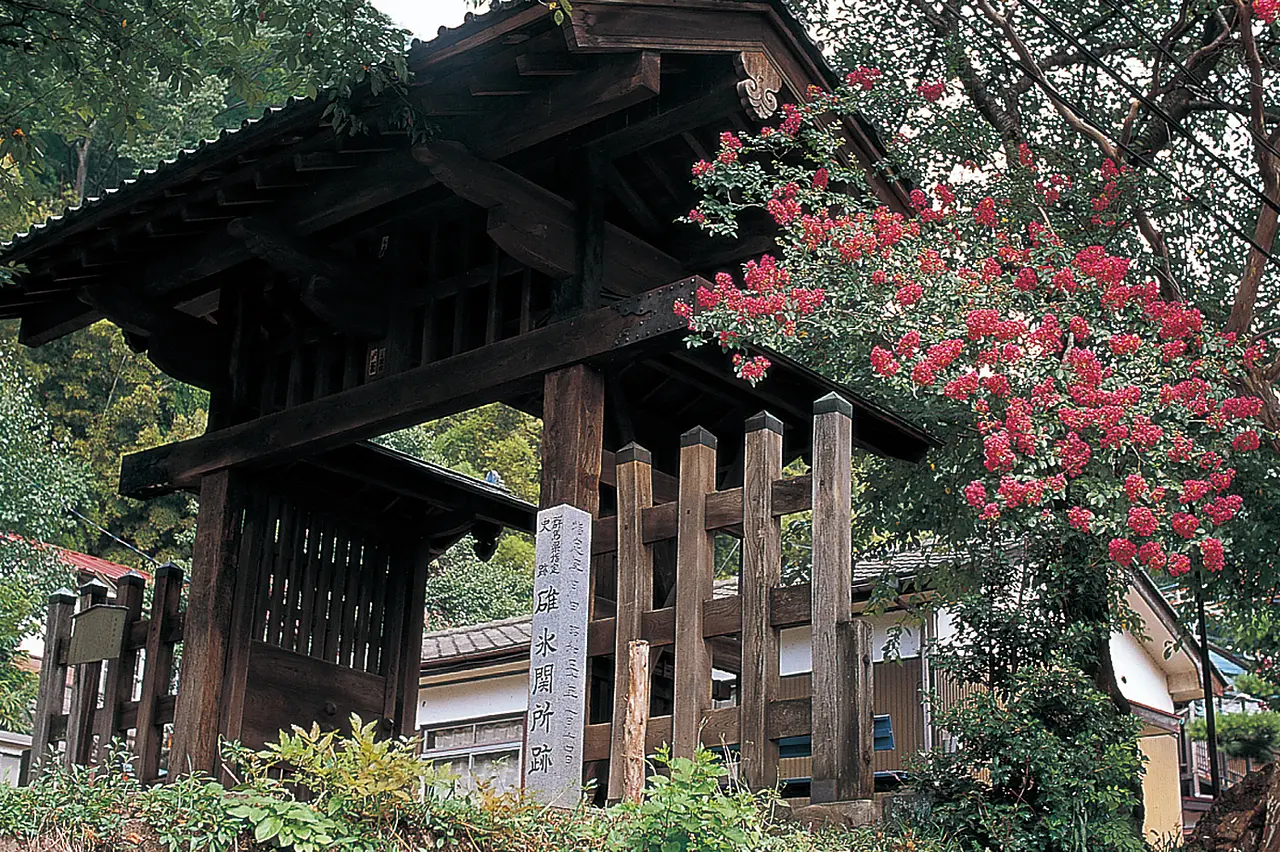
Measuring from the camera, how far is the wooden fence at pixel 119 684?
9477 mm

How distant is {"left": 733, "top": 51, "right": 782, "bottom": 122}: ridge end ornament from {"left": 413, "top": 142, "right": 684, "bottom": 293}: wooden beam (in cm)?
136

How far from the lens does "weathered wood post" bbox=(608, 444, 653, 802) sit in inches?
262

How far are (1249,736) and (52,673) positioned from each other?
22.8 m

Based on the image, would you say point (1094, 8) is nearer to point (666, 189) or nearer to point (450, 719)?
point (666, 189)

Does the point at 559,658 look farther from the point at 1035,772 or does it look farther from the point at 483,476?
the point at 483,476

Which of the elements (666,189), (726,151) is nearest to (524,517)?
(666,189)

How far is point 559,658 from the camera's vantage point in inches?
273

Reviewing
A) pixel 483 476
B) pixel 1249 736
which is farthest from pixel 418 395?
pixel 1249 736

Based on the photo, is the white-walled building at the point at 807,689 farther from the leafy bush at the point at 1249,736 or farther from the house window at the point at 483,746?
the leafy bush at the point at 1249,736

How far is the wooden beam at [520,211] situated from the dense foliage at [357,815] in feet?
10.7

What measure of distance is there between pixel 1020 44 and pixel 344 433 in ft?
20.0

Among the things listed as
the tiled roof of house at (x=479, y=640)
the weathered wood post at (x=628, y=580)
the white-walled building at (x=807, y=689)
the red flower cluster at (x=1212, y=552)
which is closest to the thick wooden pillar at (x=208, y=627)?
the weathered wood post at (x=628, y=580)

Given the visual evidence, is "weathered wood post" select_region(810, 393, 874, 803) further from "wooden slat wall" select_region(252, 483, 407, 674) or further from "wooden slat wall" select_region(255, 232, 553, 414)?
"wooden slat wall" select_region(252, 483, 407, 674)

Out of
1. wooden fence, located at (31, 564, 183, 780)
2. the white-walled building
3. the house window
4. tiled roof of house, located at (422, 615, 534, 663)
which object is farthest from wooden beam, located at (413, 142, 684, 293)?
the house window
